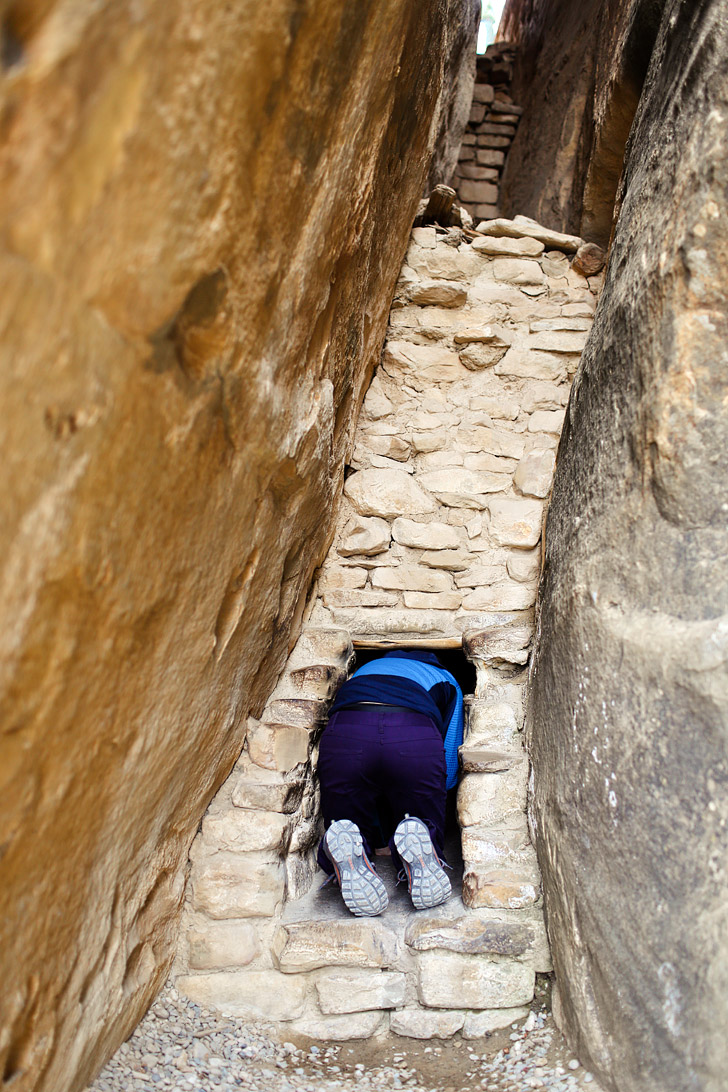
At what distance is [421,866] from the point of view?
1.91 meters

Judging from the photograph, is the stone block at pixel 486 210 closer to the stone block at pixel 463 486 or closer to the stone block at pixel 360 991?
the stone block at pixel 463 486

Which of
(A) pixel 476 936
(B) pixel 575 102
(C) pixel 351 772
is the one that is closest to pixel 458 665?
(C) pixel 351 772

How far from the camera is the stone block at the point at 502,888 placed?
1.86 meters

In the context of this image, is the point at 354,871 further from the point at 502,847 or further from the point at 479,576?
the point at 479,576

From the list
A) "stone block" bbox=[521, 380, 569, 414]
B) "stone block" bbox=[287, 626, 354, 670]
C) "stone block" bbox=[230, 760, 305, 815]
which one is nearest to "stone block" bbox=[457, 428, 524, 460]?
"stone block" bbox=[521, 380, 569, 414]

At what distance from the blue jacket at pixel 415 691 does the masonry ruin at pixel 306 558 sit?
114 mm

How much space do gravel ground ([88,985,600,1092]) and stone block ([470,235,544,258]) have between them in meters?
2.52

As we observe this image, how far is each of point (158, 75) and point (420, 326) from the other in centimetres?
193

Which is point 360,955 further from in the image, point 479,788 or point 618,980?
point 618,980

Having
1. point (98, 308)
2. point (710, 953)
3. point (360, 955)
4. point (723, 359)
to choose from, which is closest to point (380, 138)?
point (723, 359)

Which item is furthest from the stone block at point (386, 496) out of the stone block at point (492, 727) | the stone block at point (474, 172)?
the stone block at point (474, 172)

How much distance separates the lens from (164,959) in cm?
181

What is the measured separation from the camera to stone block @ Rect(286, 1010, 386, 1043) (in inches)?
69.4

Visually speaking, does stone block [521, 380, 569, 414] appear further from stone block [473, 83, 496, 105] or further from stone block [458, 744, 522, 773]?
stone block [473, 83, 496, 105]
